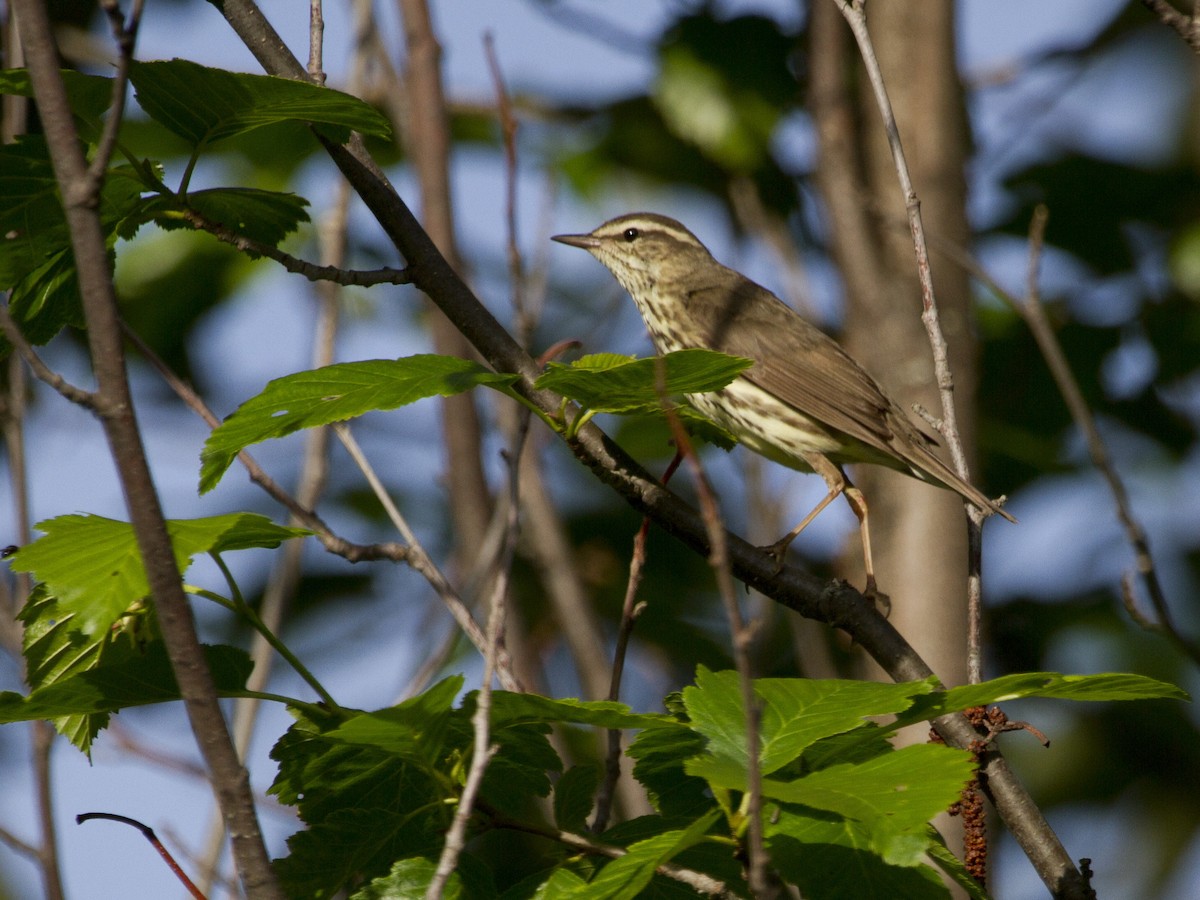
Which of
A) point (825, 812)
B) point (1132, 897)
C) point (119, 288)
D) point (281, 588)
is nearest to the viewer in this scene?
point (825, 812)

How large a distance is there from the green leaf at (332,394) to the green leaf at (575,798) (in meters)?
0.80

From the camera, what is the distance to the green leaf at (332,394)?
2512mm

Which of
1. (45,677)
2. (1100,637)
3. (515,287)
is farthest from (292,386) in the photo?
(1100,637)

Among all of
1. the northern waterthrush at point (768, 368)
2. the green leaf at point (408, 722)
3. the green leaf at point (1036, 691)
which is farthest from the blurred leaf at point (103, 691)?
the northern waterthrush at point (768, 368)

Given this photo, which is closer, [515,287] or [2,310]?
[2,310]

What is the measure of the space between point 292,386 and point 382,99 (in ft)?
17.4

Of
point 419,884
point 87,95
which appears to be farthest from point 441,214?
point 419,884

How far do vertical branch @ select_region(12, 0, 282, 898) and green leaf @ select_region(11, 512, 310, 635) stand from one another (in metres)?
0.16

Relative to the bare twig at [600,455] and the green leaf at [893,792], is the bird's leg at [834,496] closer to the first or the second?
the bare twig at [600,455]

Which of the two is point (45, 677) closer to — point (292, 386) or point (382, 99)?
point (292, 386)

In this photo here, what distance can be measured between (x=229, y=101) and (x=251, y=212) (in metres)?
0.58

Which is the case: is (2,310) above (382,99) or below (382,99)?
below

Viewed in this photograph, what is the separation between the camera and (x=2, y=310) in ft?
8.15

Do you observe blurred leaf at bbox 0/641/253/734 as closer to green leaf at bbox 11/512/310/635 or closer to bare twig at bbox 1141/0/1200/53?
green leaf at bbox 11/512/310/635
